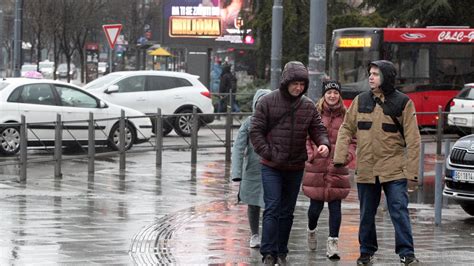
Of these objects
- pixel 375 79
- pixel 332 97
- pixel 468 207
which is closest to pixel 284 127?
pixel 375 79

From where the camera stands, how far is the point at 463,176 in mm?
13039

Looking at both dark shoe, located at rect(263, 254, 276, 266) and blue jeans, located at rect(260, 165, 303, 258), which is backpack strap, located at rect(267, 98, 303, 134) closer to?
blue jeans, located at rect(260, 165, 303, 258)

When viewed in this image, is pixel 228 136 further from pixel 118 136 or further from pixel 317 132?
pixel 317 132

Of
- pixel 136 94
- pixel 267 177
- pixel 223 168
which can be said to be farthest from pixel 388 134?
pixel 136 94

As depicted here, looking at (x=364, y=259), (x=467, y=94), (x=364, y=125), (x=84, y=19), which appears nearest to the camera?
(x=364, y=125)

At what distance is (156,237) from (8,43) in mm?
65188

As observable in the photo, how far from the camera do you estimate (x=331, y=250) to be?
33.3ft

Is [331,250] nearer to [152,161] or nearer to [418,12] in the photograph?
[152,161]

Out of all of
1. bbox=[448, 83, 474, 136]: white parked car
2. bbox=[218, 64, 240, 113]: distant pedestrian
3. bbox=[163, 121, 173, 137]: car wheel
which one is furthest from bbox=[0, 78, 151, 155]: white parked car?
bbox=[218, 64, 240, 113]: distant pedestrian

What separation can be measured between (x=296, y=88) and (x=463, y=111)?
18846 millimetres

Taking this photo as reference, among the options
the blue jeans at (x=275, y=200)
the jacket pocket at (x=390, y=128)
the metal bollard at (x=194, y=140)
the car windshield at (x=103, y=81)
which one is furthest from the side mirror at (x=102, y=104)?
the jacket pocket at (x=390, y=128)

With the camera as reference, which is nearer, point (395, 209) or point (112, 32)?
point (395, 209)

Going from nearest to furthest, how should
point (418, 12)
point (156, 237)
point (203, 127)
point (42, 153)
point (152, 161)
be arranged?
point (156, 237) → point (42, 153) → point (152, 161) → point (203, 127) → point (418, 12)

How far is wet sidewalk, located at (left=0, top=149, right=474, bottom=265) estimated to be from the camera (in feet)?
33.6
